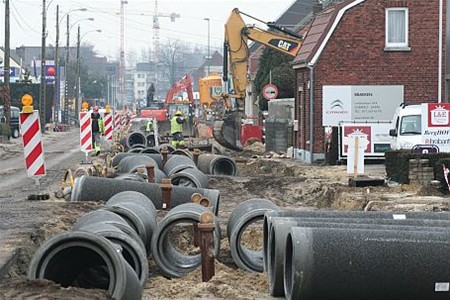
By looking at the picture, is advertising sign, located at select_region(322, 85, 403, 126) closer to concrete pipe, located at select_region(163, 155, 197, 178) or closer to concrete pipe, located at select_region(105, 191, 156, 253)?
concrete pipe, located at select_region(163, 155, 197, 178)

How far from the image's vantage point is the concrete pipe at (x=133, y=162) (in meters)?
24.9

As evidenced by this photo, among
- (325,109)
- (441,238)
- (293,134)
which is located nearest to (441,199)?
(441,238)

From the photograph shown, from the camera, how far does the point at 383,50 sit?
3522 cm

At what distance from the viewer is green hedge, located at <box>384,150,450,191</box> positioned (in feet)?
74.0

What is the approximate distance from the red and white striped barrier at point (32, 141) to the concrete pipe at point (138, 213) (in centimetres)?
561

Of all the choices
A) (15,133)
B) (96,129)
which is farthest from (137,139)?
(15,133)

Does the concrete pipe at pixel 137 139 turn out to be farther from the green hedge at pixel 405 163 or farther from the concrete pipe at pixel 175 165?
the green hedge at pixel 405 163

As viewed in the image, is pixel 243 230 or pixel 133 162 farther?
pixel 133 162

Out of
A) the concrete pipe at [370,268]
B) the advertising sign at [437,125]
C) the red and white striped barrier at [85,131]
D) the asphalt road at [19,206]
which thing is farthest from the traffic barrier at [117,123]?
the concrete pipe at [370,268]

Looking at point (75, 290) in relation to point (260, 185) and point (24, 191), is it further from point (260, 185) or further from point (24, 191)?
point (260, 185)

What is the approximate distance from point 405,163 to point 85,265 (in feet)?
46.9

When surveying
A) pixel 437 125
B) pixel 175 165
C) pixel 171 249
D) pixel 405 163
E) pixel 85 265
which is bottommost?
pixel 171 249

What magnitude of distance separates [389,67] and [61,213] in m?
20.0

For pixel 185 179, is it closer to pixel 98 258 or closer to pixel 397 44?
pixel 98 258
